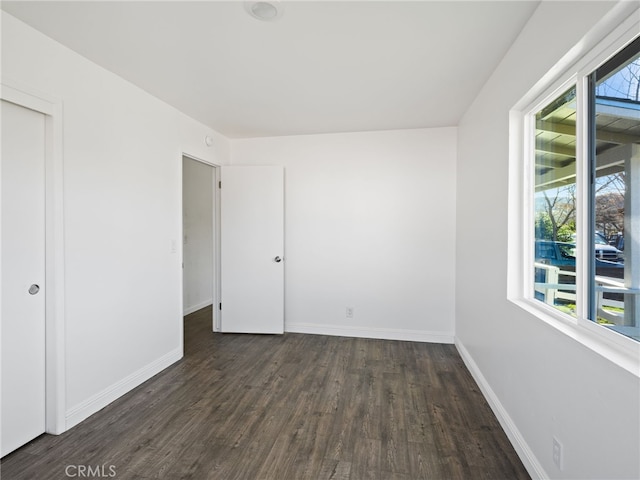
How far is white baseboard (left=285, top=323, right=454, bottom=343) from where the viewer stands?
370cm

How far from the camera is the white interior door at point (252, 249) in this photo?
152 inches

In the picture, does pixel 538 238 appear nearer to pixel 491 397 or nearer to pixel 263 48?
pixel 491 397

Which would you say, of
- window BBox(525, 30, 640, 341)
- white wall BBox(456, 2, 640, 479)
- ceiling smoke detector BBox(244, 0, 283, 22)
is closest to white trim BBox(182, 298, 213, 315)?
white wall BBox(456, 2, 640, 479)

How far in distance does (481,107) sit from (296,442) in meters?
2.89

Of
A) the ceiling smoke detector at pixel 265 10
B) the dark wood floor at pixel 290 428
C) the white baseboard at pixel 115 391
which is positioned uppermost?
the ceiling smoke detector at pixel 265 10

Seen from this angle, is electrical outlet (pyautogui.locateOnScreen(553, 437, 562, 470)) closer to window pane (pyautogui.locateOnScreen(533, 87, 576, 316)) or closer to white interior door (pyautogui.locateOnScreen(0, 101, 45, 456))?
window pane (pyautogui.locateOnScreen(533, 87, 576, 316))

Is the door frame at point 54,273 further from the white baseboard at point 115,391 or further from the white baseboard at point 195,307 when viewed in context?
the white baseboard at point 195,307

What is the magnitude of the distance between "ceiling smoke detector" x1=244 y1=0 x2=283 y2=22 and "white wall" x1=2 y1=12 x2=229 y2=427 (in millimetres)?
1331

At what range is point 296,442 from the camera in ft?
6.41

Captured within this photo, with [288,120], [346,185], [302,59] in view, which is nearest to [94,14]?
[302,59]

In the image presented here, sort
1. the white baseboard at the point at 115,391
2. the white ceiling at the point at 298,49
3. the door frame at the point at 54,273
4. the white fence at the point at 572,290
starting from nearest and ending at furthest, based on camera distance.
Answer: the white fence at the point at 572,290 < the white ceiling at the point at 298,49 < the door frame at the point at 54,273 < the white baseboard at the point at 115,391

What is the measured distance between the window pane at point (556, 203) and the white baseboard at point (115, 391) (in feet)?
9.99

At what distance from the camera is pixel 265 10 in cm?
169

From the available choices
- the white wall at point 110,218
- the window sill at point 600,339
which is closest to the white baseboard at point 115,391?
the white wall at point 110,218
